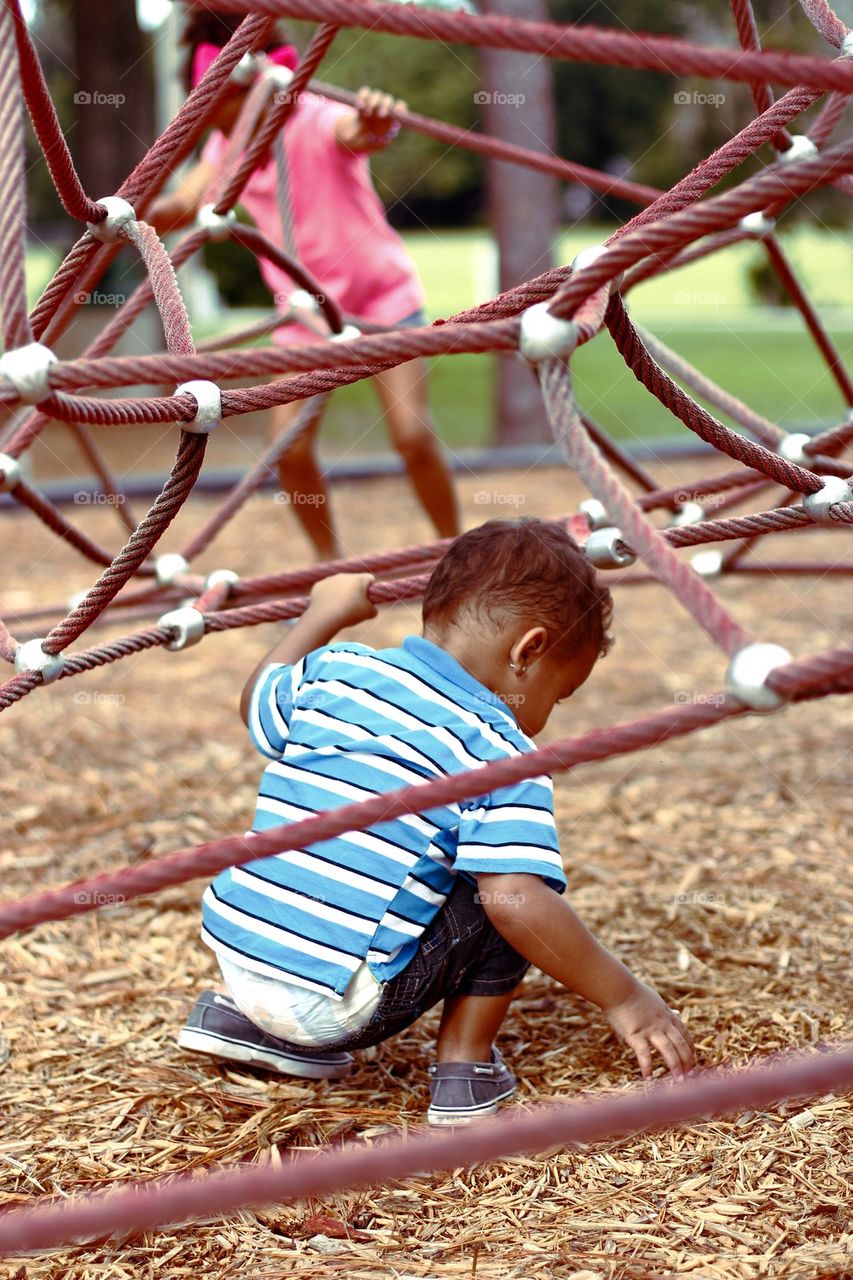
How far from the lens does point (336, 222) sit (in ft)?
9.77

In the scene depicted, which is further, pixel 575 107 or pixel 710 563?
pixel 575 107

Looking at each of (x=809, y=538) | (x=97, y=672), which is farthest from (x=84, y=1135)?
(x=809, y=538)

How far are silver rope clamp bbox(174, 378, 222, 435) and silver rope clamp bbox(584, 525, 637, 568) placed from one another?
53 cm

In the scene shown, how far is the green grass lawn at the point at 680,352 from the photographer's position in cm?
698

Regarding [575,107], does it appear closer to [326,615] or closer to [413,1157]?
[326,615]

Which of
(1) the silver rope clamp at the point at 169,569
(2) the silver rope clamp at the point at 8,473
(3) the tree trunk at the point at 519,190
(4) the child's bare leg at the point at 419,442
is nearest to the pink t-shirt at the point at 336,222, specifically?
(4) the child's bare leg at the point at 419,442

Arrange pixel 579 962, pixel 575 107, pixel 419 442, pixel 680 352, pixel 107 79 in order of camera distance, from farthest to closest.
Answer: pixel 575 107, pixel 680 352, pixel 107 79, pixel 419 442, pixel 579 962

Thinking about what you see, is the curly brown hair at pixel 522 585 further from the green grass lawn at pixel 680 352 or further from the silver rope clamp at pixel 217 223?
the green grass lawn at pixel 680 352

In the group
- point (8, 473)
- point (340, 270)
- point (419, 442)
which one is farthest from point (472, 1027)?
point (340, 270)

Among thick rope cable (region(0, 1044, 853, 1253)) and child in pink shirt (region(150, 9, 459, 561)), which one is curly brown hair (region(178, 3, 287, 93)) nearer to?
child in pink shirt (region(150, 9, 459, 561))

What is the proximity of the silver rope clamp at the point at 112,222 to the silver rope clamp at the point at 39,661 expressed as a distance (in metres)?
0.43

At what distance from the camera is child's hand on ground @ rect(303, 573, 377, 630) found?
1.59 m

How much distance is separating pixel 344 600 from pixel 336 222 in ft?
5.27

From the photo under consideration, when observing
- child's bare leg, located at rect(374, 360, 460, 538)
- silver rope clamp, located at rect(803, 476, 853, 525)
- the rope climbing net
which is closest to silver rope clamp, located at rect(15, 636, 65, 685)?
the rope climbing net
